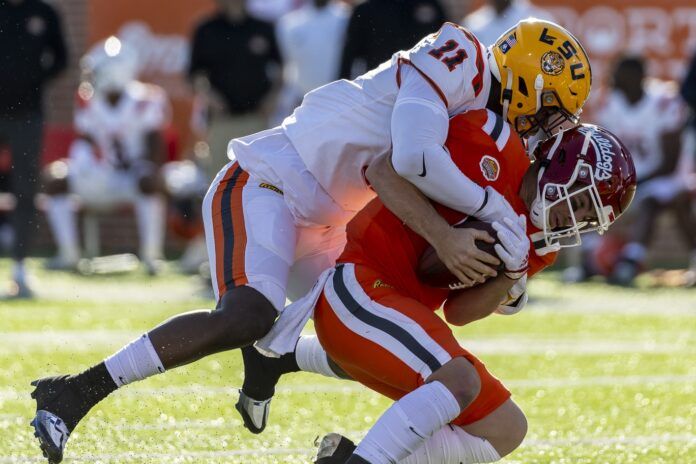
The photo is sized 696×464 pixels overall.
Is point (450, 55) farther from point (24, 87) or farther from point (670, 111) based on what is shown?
point (670, 111)

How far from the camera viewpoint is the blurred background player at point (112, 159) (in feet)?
34.6

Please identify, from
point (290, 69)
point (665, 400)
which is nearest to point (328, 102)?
point (665, 400)

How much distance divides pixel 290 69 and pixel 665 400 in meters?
5.48

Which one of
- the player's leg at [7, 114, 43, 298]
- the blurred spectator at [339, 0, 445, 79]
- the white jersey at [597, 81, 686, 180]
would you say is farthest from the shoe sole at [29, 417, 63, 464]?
the white jersey at [597, 81, 686, 180]

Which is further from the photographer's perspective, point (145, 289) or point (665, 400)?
point (145, 289)

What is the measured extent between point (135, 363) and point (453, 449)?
0.90m

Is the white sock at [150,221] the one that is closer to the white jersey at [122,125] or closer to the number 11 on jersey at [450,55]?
the white jersey at [122,125]

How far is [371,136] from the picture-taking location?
3.87 m

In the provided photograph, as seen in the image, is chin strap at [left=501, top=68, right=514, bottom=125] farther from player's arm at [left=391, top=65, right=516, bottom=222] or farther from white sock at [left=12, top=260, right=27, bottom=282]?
white sock at [left=12, top=260, right=27, bottom=282]

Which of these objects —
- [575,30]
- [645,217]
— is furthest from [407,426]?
[575,30]

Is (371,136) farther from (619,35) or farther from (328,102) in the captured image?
(619,35)

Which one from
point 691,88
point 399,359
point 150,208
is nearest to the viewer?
point 399,359

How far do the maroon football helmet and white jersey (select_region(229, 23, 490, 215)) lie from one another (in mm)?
314

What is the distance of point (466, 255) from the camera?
3465 mm
